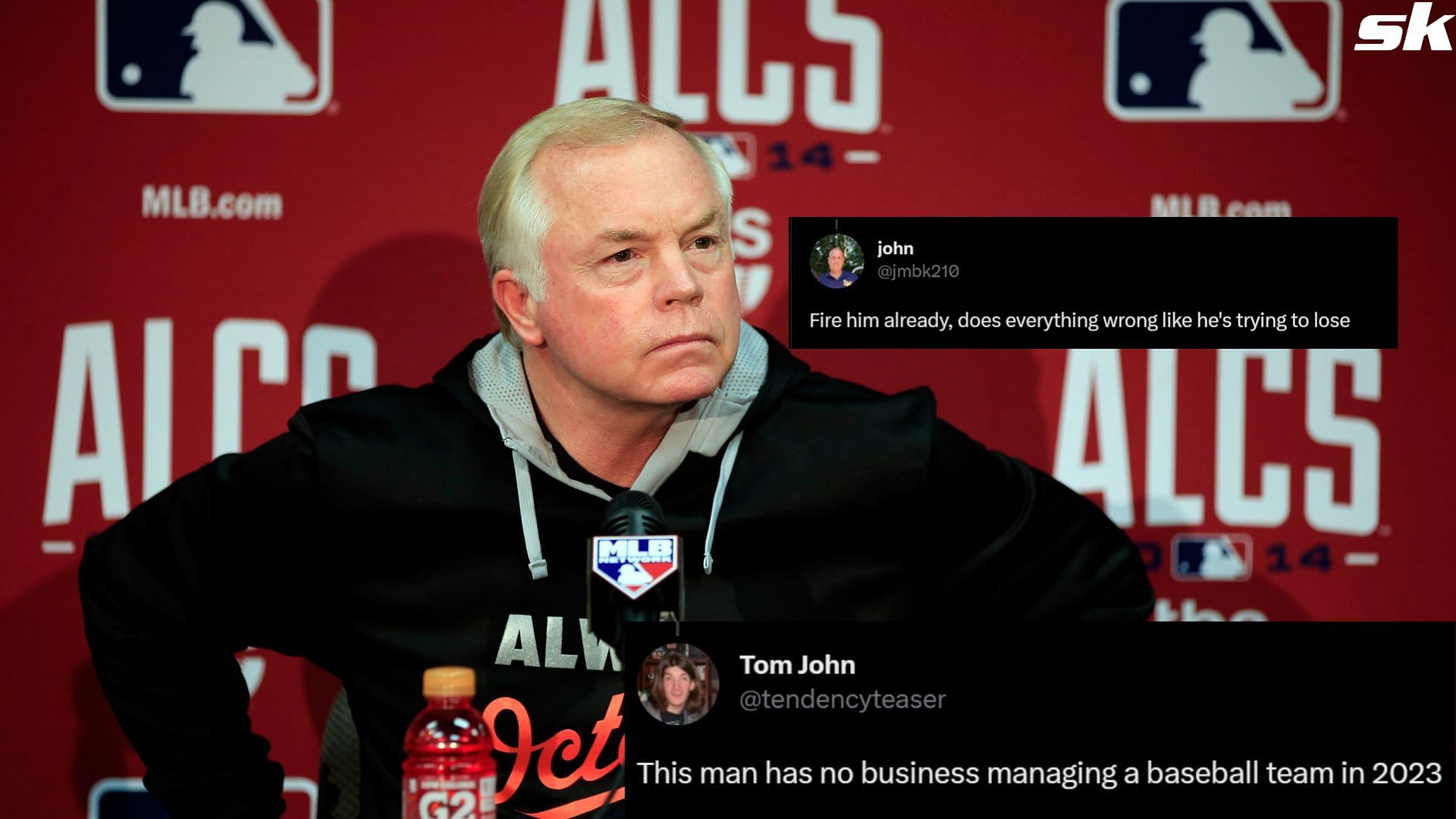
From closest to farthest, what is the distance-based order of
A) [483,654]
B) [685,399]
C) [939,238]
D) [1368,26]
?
1. [685,399]
2. [483,654]
3. [939,238]
4. [1368,26]

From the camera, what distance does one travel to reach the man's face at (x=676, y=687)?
61.2 inches

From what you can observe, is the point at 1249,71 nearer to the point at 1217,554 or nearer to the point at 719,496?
the point at 1217,554

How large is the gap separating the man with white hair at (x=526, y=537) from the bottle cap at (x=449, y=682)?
610mm

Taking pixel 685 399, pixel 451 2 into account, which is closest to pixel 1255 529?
pixel 685 399

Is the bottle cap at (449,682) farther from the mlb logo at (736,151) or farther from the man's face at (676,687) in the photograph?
the mlb logo at (736,151)

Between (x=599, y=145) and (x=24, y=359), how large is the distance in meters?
1.39

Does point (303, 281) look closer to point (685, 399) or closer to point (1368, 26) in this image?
point (685, 399)

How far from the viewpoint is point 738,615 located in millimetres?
2135

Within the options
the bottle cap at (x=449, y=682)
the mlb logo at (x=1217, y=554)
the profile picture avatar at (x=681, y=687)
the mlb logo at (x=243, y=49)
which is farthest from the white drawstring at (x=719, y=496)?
the mlb logo at (x=243, y=49)
